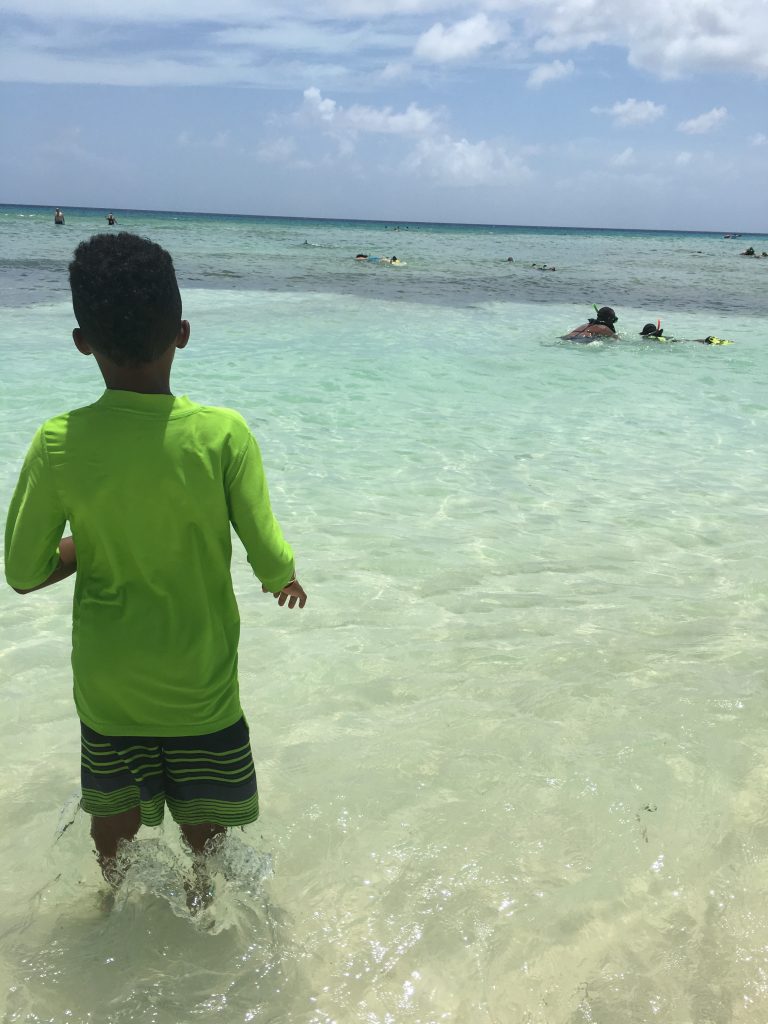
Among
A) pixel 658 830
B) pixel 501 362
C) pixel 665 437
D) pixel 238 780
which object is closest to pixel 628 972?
pixel 658 830

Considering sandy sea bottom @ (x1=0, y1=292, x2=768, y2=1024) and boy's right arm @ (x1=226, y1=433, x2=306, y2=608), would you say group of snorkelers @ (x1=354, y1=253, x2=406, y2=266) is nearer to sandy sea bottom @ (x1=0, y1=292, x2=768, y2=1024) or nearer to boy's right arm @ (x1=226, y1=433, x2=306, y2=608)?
sandy sea bottom @ (x1=0, y1=292, x2=768, y2=1024)

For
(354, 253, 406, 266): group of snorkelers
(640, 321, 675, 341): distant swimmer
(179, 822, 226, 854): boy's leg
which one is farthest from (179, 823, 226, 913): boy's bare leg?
(354, 253, 406, 266): group of snorkelers

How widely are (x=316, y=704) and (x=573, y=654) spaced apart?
1.18m

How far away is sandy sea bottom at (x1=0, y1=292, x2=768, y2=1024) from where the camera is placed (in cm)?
215

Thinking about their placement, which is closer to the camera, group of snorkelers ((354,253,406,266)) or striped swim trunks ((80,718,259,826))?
striped swim trunks ((80,718,259,826))

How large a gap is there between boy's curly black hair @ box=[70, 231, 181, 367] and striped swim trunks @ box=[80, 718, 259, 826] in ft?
2.92

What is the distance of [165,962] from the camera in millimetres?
2207

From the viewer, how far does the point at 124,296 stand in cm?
174

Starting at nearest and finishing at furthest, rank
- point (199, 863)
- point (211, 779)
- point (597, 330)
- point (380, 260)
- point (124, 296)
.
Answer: point (124, 296)
point (211, 779)
point (199, 863)
point (597, 330)
point (380, 260)

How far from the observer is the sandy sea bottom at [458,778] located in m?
2.15

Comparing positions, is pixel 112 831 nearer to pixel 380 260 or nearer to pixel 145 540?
pixel 145 540

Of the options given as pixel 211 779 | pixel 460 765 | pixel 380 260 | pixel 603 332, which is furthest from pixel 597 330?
pixel 380 260

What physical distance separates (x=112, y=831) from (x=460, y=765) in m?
→ 1.29

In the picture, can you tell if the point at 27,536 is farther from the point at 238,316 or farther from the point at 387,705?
the point at 238,316
